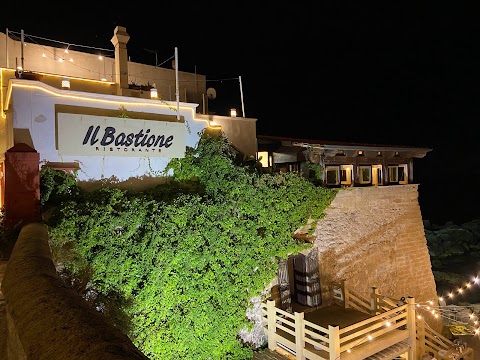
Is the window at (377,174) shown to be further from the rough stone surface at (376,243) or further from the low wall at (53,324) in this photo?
the low wall at (53,324)

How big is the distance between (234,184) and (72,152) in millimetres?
4845

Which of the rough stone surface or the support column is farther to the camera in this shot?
the rough stone surface

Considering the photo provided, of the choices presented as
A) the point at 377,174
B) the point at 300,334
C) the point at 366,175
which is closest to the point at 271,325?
the point at 300,334

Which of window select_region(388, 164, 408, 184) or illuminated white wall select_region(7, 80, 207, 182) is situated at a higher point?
illuminated white wall select_region(7, 80, 207, 182)

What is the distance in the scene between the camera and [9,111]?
29.3 feet

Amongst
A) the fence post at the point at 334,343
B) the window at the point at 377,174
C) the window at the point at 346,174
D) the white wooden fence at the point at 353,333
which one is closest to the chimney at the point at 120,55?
the white wooden fence at the point at 353,333

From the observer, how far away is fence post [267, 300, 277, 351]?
424 inches

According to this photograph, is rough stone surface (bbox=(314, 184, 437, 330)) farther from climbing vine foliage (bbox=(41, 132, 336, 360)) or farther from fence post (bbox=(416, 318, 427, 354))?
fence post (bbox=(416, 318, 427, 354))

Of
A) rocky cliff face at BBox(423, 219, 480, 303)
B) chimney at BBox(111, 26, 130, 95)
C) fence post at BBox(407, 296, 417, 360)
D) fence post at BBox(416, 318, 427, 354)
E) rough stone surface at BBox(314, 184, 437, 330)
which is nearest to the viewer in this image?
fence post at BBox(407, 296, 417, 360)

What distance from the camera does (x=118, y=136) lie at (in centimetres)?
1002

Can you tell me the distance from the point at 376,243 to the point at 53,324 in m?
14.8

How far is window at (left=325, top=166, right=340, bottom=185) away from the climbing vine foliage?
8.29 ft

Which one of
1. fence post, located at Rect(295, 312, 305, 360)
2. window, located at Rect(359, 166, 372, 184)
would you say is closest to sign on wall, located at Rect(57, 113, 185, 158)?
fence post, located at Rect(295, 312, 305, 360)

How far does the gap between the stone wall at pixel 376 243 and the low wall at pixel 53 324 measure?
10.9 m
